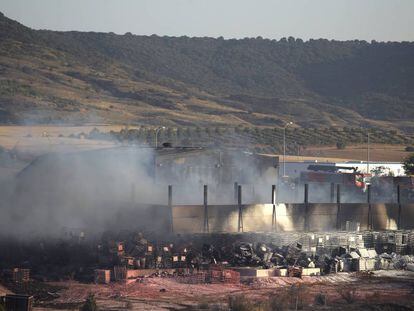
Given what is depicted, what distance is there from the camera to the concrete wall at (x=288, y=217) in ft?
123

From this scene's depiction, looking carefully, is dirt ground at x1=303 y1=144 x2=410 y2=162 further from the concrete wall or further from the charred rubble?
the charred rubble

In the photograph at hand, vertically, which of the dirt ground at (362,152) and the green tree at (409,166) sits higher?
the dirt ground at (362,152)

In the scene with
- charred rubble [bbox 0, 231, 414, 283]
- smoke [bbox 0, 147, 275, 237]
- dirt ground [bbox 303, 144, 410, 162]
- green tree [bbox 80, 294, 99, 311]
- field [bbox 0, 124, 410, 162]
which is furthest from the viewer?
dirt ground [bbox 303, 144, 410, 162]

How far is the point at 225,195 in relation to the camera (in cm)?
4925

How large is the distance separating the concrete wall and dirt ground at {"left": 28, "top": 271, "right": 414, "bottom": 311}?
5.17 metres

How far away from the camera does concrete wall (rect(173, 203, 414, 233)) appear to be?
37.4m

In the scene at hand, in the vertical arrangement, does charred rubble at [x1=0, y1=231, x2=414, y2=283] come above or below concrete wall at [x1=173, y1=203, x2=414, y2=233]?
below

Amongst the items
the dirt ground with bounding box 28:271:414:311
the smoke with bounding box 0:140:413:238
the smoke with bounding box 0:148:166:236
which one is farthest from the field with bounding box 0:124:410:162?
the dirt ground with bounding box 28:271:414:311

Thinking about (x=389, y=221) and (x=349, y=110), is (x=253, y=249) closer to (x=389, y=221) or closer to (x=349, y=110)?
(x=389, y=221)

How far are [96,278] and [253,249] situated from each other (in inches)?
253

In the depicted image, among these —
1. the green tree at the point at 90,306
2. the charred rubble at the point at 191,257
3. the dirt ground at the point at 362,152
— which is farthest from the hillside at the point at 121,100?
the green tree at the point at 90,306

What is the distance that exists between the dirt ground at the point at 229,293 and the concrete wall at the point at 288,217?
517 centimetres

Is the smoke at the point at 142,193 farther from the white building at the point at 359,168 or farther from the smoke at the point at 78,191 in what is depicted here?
the white building at the point at 359,168

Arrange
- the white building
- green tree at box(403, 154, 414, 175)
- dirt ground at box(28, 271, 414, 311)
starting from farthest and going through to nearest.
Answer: green tree at box(403, 154, 414, 175), the white building, dirt ground at box(28, 271, 414, 311)
